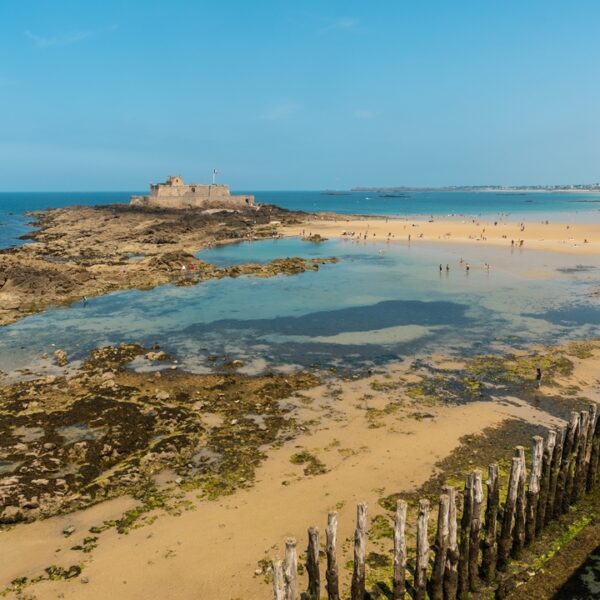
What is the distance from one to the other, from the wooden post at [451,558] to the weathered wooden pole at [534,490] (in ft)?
8.23

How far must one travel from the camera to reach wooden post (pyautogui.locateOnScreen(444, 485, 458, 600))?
883 cm

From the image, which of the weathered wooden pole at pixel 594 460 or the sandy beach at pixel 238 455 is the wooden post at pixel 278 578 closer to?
the sandy beach at pixel 238 455

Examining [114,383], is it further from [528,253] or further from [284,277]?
[528,253]

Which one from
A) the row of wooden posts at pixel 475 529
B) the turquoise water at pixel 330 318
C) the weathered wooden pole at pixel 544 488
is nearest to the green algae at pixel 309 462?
the row of wooden posts at pixel 475 529

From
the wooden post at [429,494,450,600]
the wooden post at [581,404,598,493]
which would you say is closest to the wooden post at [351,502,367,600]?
the wooden post at [429,494,450,600]

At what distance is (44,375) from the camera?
2103 centimetres

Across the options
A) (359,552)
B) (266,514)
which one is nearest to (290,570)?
(359,552)

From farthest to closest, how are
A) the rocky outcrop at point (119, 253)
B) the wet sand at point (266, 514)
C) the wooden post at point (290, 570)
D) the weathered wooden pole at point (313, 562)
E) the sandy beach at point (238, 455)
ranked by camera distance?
the rocky outcrop at point (119, 253) < the sandy beach at point (238, 455) < the wet sand at point (266, 514) < the weathered wooden pole at point (313, 562) < the wooden post at point (290, 570)

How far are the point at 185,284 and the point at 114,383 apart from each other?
22304mm

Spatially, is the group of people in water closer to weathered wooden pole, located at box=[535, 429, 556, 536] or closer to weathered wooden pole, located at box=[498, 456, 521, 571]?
weathered wooden pole, located at box=[535, 429, 556, 536]

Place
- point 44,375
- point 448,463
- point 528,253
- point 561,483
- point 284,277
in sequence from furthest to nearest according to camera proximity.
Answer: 1. point 528,253
2. point 284,277
3. point 44,375
4. point 448,463
5. point 561,483

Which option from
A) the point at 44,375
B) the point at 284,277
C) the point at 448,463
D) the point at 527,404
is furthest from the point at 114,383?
the point at 284,277

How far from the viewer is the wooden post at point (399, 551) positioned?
27.2ft

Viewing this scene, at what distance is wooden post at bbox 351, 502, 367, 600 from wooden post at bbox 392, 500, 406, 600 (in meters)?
0.55
